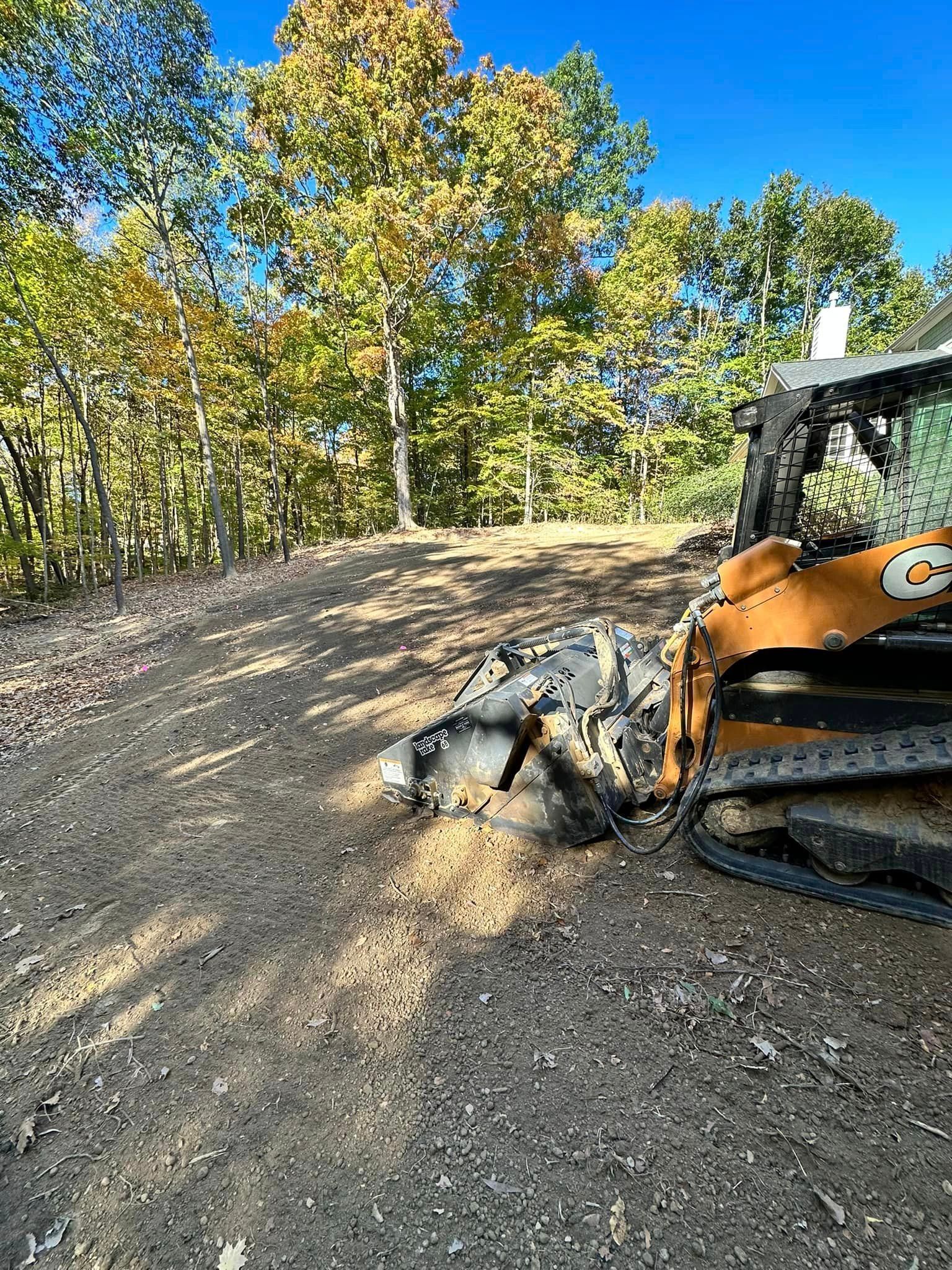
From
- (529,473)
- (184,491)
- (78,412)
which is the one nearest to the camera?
(78,412)

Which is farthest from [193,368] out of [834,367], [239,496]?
[834,367]

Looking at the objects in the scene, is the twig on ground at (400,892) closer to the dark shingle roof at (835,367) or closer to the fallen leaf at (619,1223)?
the fallen leaf at (619,1223)

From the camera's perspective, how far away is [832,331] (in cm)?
1620

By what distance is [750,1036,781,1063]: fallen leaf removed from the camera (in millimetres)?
1816

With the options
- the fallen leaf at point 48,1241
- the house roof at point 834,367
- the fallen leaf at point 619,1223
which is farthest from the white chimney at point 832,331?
the fallen leaf at point 48,1241

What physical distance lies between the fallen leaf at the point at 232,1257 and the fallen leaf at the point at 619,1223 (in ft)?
3.35

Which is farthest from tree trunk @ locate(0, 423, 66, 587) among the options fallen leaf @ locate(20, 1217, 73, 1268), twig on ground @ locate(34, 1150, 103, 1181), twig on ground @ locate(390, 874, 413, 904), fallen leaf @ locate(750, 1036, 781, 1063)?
fallen leaf @ locate(750, 1036, 781, 1063)

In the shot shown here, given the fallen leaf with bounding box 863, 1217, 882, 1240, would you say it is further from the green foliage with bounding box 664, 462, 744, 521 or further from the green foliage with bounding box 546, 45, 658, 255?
the green foliage with bounding box 546, 45, 658, 255

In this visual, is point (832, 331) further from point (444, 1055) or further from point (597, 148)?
point (444, 1055)

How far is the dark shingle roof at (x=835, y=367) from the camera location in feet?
33.0

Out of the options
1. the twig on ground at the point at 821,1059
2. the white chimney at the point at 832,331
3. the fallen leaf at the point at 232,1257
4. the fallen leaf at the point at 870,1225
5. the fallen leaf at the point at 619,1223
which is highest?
the white chimney at the point at 832,331

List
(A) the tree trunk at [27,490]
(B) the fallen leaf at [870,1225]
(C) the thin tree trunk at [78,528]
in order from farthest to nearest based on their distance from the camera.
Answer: (C) the thin tree trunk at [78,528]
(A) the tree trunk at [27,490]
(B) the fallen leaf at [870,1225]

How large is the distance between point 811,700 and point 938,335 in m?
14.2

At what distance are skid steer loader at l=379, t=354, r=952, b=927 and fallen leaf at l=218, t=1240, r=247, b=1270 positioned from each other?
192cm
